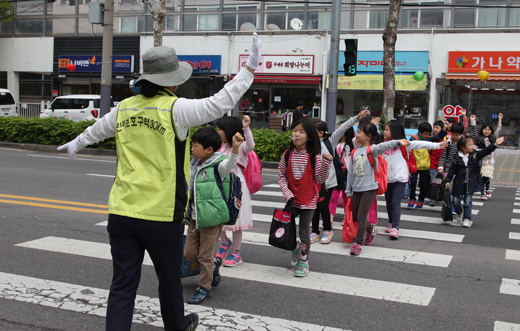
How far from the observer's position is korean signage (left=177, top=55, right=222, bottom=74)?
25.7 m

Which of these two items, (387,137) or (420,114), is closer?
(387,137)

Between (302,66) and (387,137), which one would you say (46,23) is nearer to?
(302,66)

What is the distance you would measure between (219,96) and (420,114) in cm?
2112

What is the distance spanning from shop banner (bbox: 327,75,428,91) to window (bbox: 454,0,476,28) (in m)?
3.03

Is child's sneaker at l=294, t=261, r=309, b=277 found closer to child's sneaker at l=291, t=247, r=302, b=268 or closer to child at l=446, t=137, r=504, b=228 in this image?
child's sneaker at l=291, t=247, r=302, b=268

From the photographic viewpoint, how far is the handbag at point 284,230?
16.2 ft

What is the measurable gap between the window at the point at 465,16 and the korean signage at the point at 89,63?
16345 mm

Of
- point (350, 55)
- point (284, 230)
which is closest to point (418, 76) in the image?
point (350, 55)

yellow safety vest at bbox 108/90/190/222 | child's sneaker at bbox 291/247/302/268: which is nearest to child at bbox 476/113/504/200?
child's sneaker at bbox 291/247/302/268

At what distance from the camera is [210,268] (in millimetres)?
4281

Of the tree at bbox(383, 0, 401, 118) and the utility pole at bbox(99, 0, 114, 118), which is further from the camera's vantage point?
the utility pole at bbox(99, 0, 114, 118)

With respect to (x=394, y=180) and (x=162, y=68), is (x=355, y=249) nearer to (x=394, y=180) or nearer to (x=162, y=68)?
(x=394, y=180)

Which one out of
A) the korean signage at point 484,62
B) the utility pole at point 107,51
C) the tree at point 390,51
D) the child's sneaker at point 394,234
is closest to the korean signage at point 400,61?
the korean signage at point 484,62

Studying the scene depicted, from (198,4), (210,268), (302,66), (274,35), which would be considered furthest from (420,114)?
(210,268)
